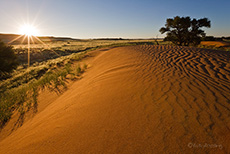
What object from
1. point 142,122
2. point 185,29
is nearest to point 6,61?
point 142,122

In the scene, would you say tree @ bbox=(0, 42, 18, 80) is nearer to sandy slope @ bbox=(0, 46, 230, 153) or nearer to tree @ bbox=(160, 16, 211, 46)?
sandy slope @ bbox=(0, 46, 230, 153)

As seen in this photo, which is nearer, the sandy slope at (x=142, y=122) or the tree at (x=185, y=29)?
the sandy slope at (x=142, y=122)

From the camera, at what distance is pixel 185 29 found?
2292 centimetres

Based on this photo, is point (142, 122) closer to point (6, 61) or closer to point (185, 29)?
point (6, 61)

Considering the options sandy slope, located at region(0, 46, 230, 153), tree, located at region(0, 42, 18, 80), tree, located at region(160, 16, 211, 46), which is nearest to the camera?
sandy slope, located at region(0, 46, 230, 153)

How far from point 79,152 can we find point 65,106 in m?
2.18

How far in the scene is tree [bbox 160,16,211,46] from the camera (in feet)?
72.8

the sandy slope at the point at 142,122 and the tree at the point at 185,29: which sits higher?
the tree at the point at 185,29

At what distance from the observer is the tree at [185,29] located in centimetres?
2219

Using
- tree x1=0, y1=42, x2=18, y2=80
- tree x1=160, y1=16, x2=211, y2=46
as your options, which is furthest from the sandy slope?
tree x1=160, y1=16, x2=211, y2=46

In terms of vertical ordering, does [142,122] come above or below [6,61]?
above

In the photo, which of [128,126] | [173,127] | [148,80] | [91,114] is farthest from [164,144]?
[148,80]

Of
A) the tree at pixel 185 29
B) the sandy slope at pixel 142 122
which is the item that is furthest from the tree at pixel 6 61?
the tree at pixel 185 29

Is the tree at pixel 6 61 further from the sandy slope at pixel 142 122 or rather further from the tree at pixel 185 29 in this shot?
the tree at pixel 185 29
